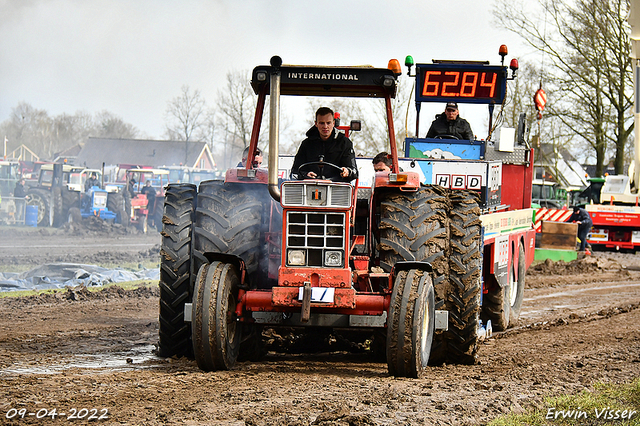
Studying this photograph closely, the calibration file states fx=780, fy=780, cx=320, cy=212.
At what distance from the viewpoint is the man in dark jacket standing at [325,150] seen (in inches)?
272

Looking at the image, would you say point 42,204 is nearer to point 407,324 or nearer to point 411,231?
point 411,231

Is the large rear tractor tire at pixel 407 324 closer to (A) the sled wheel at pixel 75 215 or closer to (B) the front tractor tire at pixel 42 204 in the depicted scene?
(A) the sled wheel at pixel 75 215

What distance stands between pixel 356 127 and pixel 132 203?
2375 cm

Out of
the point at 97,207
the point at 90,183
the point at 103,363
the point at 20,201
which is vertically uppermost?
the point at 90,183

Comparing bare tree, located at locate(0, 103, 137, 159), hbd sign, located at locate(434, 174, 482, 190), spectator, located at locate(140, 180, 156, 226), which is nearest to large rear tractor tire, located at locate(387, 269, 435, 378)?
hbd sign, located at locate(434, 174, 482, 190)

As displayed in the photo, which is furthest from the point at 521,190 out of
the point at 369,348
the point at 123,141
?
the point at 123,141

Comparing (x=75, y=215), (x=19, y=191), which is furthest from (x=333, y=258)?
(x=19, y=191)

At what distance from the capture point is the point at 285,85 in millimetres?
7086

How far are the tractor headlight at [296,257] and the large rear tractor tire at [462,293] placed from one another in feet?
5.30

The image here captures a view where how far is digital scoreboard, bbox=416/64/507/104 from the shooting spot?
12.3 meters

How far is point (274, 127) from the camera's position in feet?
20.0

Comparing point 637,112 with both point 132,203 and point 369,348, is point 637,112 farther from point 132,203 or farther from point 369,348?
point 132,203

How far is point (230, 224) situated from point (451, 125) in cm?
628

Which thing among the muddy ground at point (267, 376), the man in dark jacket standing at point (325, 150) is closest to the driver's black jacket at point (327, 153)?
the man in dark jacket standing at point (325, 150)
